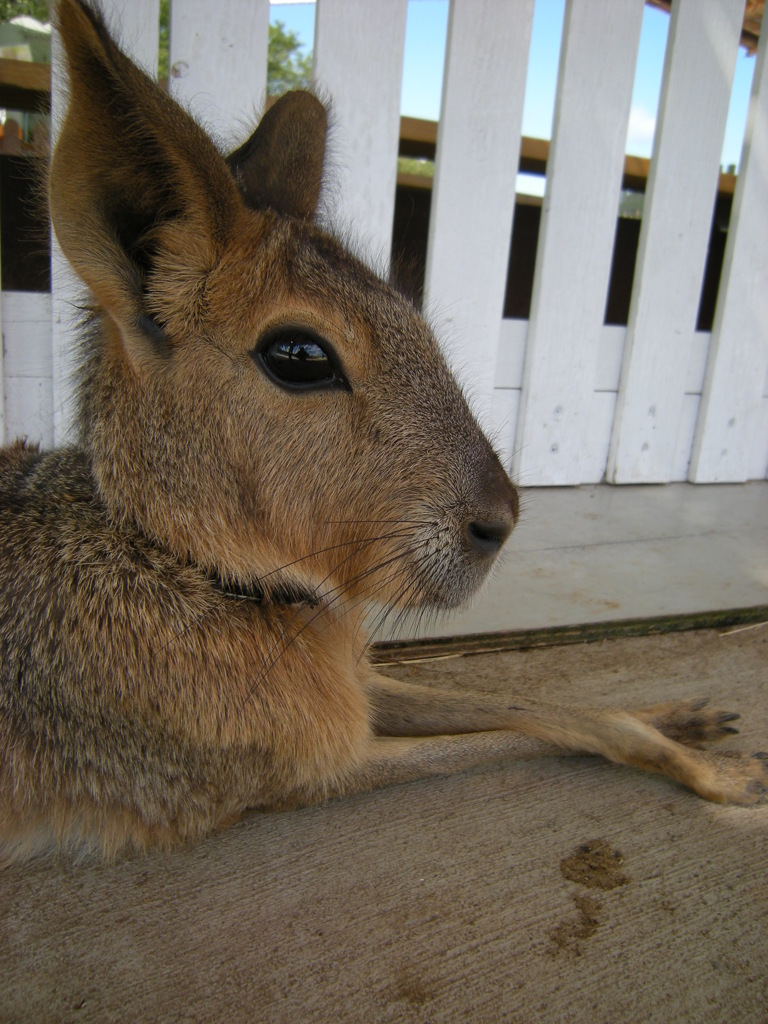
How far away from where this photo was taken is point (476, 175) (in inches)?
144

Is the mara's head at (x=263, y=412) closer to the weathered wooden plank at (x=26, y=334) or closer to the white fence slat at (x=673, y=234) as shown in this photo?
the weathered wooden plank at (x=26, y=334)

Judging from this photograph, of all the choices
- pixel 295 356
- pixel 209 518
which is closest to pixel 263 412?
pixel 295 356

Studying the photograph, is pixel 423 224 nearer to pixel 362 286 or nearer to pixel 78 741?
pixel 362 286

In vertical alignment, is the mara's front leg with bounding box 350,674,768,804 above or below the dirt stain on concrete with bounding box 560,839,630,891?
above

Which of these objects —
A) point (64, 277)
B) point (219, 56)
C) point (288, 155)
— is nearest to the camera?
point (288, 155)

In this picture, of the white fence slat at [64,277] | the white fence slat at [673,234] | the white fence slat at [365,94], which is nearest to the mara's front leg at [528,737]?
the white fence slat at [64,277]

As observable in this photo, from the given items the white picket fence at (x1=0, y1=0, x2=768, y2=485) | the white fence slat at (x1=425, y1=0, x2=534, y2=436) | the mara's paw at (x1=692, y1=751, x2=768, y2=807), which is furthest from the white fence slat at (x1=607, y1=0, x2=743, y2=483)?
the mara's paw at (x1=692, y1=751, x2=768, y2=807)

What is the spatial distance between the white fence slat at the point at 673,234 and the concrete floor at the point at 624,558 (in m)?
0.33

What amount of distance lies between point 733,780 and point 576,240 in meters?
2.97

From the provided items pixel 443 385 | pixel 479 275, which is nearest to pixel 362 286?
pixel 443 385

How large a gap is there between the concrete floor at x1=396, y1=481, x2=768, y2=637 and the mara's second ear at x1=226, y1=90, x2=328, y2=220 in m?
1.24

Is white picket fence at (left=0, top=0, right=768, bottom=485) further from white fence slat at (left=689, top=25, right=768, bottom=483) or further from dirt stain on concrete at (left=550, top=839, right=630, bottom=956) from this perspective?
dirt stain on concrete at (left=550, top=839, right=630, bottom=956)

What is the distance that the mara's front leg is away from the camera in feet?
5.99

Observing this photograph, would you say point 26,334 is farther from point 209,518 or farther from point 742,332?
point 742,332
